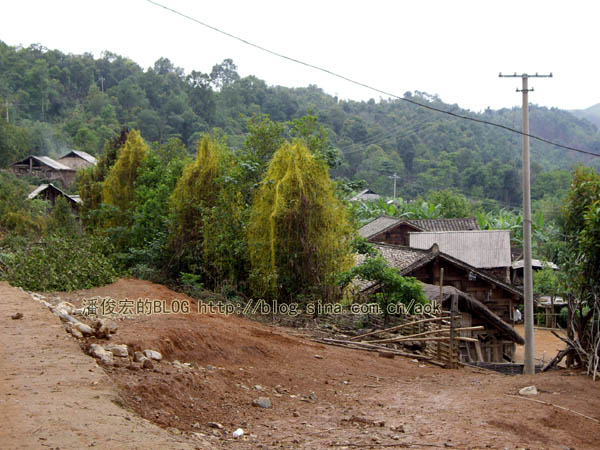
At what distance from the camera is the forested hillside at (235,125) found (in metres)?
58.4

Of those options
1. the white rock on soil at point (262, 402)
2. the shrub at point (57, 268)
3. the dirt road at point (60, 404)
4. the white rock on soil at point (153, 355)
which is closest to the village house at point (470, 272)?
the white rock on soil at point (262, 402)

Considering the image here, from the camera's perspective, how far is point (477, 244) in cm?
2795

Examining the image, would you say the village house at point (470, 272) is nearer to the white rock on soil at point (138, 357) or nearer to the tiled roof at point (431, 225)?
the tiled roof at point (431, 225)

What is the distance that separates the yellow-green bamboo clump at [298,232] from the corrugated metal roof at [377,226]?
1855cm

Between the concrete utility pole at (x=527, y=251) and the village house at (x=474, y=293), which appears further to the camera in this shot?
the village house at (x=474, y=293)

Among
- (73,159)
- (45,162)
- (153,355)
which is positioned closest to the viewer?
(153,355)

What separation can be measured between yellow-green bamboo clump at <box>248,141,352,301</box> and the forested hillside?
4336 centimetres

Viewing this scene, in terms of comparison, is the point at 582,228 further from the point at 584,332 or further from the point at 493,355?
the point at 493,355

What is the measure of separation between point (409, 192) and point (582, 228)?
54.8 m

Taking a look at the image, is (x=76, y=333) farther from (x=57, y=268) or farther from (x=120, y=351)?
(x=57, y=268)

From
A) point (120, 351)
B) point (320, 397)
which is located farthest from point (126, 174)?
point (320, 397)

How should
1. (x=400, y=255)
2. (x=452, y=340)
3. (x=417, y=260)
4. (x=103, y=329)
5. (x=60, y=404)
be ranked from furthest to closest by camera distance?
1. (x=400, y=255)
2. (x=417, y=260)
3. (x=452, y=340)
4. (x=103, y=329)
5. (x=60, y=404)

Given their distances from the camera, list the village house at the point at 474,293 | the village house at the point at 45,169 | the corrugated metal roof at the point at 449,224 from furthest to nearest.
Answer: the village house at the point at 45,169, the corrugated metal roof at the point at 449,224, the village house at the point at 474,293

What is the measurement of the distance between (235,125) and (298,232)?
1912 inches
